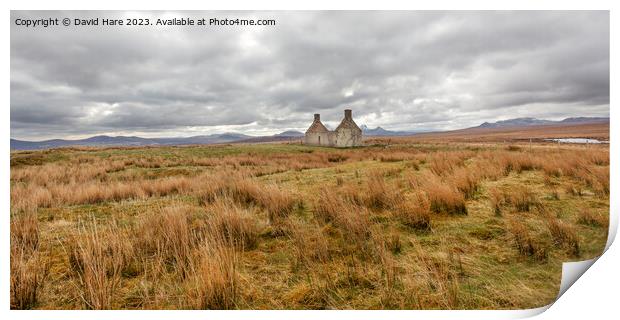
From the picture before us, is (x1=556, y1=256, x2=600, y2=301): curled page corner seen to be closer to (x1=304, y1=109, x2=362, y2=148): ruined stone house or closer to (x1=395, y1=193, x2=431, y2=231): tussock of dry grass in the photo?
(x1=395, y1=193, x2=431, y2=231): tussock of dry grass

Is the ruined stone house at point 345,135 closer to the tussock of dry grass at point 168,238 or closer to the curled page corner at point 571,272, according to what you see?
the tussock of dry grass at point 168,238

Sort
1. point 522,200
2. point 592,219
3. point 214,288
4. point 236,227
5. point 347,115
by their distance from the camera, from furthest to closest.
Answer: point 347,115 < point 522,200 < point 592,219 < point 236,227 < point 214,288

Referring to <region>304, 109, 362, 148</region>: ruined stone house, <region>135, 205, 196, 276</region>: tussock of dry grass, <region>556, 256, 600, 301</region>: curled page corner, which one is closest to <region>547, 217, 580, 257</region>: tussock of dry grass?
<region>556, 256, 600, 301</region>: curled page corner

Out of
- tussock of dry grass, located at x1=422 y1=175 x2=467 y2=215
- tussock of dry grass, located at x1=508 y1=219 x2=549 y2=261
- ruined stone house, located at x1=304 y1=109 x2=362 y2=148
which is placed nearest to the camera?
tussock of dry grass, located at x1=508 y1=219 x2=549 y2=261

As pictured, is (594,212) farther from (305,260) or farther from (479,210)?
(305,260)

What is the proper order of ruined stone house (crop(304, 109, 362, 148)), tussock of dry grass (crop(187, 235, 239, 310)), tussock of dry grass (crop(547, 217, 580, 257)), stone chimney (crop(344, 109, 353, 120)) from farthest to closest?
stone chimney (crop(344, 109, 353, 120)) → ruined stone house (crop(304, 109, 362, 148)) → tussock of dry grass (crop(547, 217, 580, 257)) → tussock of dry grass (crop(187, 235, 239, 310))

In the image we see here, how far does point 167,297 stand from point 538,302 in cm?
369

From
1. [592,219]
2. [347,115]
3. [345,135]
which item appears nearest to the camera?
[592,219]

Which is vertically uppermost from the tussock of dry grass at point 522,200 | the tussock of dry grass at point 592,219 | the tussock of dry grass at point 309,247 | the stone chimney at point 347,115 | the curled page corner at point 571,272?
the stone chimney at point 347,115

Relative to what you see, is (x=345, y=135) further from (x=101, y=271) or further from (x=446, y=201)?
(x=101, y=271)

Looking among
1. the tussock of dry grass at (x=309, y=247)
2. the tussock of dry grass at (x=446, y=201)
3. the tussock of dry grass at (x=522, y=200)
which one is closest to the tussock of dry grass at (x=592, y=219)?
the tussock of dry grass at (x=522, y=200)

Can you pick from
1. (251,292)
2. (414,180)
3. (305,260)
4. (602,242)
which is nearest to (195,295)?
(251,292)

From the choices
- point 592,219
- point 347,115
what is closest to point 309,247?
point 592,219

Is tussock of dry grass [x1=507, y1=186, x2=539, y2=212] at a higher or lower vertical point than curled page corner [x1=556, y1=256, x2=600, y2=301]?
higher
